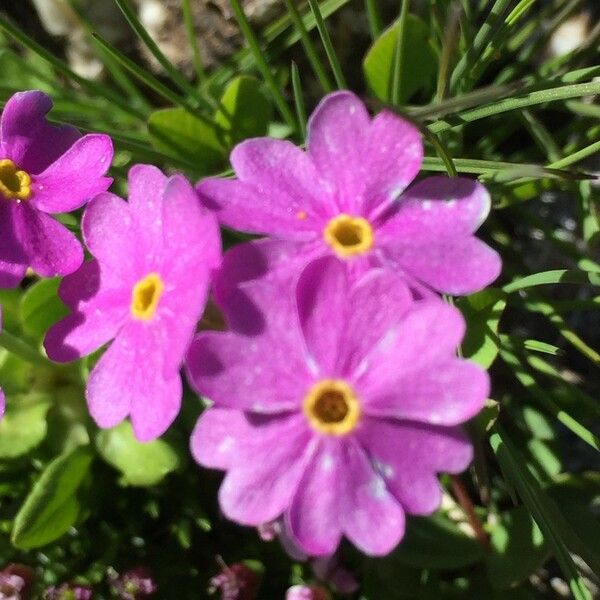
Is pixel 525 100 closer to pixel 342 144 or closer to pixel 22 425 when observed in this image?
pixel 342 144

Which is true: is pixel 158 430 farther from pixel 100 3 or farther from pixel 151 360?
pixel 100 3

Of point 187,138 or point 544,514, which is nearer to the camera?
point 544,514

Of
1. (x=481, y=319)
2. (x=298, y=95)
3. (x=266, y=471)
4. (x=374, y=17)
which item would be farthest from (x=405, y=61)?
(x=266, y=471)

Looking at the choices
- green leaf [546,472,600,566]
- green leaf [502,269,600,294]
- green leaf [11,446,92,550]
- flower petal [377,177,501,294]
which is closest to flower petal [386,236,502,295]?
flower petal [377,177,501,294]

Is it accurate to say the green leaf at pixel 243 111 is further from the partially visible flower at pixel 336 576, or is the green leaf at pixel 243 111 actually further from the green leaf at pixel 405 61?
the partially visible flower at pixel 336 576

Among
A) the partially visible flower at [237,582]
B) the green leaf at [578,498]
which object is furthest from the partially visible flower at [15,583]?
the green leaf at [578,498]

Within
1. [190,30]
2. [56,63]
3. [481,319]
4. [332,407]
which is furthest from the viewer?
[190,30]

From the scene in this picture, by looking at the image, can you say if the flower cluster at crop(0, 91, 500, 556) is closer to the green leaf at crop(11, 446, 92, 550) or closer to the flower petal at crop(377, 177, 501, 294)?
the flower petal at crop(377, 177, 501, 294)
